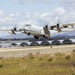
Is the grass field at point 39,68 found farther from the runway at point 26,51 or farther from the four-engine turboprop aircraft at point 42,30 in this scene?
the four-engine turboprop aircraft at point 42,30

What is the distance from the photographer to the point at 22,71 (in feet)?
89.5

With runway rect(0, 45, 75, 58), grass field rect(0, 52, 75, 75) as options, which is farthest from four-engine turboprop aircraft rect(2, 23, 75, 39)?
grass field rect(0, 52, 75, 75)

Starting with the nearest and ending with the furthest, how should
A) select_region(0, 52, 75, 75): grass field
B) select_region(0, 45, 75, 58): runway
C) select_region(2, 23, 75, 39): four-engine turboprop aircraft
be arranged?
1. select_region(0, 52, 75, 75): grass field
2. select_region(0, 45, 75, 58): runway
3. select_region(2, 23, 75, 39): four-engine turboprop aircraft

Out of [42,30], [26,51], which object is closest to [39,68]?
[26,51]

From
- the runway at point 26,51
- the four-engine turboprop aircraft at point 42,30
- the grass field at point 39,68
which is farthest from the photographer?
the four-engine turboprop aircraft at point 42,30

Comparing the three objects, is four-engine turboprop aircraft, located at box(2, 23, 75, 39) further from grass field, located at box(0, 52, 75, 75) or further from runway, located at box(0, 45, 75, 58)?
grass field, located at box(0, 52, 75, 75)

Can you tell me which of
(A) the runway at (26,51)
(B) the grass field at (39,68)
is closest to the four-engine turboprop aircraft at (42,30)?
(A) the runway at (26,51)

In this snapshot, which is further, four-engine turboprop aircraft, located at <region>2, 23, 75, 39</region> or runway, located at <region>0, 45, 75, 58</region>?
four-engine turboprop aircraft, located at <region>2, 23, 75, 39</region>

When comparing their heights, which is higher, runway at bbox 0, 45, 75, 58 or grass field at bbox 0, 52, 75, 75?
grass field at bbox 0, 52, 75, 75

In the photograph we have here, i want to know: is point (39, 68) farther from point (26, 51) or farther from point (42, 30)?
point (42, 30)

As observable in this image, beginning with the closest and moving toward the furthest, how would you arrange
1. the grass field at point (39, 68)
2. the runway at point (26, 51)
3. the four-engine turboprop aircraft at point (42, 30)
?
the grass field at point (39, 68) → the runway at point (26, 51) → the four-engine turboprop aircraft at point (42, 30)

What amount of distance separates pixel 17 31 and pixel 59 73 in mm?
97534

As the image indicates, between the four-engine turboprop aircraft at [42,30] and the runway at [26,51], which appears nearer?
the runway at [26,51]

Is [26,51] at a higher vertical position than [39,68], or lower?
lower
